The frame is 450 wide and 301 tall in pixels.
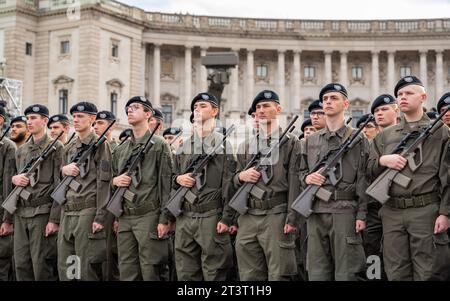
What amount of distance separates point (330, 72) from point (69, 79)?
23.9m

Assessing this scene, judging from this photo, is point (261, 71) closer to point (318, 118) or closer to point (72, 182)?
point (318, 118)

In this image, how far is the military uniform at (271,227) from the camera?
347 inches

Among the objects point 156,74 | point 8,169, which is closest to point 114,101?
point 156,74

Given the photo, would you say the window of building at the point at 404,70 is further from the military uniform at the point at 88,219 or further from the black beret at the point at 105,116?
the military uniform at the point at 88,219

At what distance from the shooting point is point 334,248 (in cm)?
832

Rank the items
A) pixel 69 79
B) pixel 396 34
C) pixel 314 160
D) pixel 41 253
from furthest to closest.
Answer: pixel 396 34 < pixel 69 79 < pixel 41 253 < pixel 314 160

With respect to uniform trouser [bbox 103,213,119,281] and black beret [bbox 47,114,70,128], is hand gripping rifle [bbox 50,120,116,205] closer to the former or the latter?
uniform trouser [bbox 103,213,119,281]

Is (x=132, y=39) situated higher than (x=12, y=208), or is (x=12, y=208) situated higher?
(x=132, y=39)

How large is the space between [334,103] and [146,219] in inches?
122

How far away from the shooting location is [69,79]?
5406 centimetres

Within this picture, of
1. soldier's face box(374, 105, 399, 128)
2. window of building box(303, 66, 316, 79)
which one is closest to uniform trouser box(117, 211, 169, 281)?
soldier's face box(374, 105, 399, 128)
